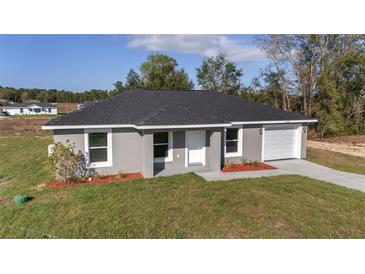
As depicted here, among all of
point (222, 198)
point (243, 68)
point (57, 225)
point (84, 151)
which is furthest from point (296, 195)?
point (243, 68)

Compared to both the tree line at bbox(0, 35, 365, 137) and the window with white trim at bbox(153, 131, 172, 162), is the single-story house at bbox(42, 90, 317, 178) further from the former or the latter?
the tree line at bbox(0, 35, 365, 137)

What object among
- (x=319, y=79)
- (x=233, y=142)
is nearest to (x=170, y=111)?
(x=233, y=142)

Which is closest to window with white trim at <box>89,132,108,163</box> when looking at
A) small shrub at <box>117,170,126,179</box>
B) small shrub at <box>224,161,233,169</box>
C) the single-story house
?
the single-story house

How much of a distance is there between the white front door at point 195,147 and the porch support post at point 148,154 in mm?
2382

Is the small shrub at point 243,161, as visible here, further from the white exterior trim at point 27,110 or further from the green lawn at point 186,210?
the white exterior trim at point 27,110

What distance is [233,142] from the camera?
13.3 m

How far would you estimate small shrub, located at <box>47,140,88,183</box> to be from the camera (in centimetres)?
995

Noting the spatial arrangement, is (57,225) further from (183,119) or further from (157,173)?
(183,119)

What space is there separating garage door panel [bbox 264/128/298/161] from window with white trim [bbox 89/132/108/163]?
8.69 meters

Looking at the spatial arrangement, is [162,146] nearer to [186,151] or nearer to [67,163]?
[186,151]

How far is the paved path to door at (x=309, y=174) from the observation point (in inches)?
401

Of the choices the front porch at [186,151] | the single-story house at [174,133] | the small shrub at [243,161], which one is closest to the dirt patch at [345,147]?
the single-story house at [174,133]

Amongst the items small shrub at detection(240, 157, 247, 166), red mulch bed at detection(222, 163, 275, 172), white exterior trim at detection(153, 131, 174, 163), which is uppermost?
white exterior trim at detection(153, 131, 174, 163)

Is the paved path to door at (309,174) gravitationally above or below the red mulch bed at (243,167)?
below
